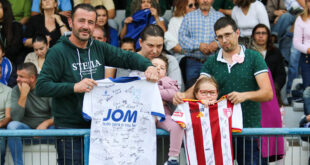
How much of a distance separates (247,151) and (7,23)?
487 cm

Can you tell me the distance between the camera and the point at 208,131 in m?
4.86

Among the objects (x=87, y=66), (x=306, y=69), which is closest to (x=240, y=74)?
(x=87, y=66)

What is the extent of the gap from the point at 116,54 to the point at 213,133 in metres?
1.12

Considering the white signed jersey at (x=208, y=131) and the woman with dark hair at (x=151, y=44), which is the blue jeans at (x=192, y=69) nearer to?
the woman with dark hair at (x=151, y=44)

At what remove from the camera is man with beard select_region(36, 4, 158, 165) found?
4.75 meters

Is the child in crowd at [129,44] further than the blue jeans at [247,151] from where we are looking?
Yes

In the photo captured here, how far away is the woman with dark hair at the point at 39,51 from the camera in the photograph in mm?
8164

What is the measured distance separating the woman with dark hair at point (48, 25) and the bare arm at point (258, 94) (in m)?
4.25

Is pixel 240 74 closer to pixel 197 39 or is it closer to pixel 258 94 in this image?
pixel 258 94

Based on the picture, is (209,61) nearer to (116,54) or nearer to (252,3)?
(116,54)

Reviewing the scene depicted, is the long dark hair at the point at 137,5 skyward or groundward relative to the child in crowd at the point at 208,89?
skyward

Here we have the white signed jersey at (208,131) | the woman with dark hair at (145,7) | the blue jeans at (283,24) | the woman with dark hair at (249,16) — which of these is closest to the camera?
the white signed jersey at (208,131)

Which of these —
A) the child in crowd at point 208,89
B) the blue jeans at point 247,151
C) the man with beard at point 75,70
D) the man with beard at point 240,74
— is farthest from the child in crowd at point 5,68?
the blue jeans at point 247,151

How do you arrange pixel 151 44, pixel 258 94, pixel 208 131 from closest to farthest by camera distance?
pixel 208 131 → pixel 258 94 → pixel 151 44
